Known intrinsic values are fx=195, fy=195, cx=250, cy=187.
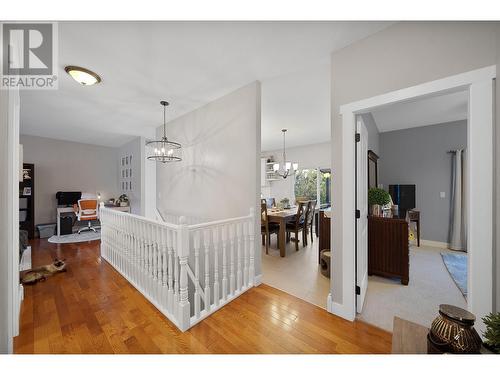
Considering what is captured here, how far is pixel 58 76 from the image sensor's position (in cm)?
238

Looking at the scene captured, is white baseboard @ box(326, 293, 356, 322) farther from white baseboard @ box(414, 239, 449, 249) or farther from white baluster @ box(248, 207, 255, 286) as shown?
white baseboard @ box(414, 239, 449, 249)

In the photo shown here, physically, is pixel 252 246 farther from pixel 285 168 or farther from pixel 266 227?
pixel 285 168

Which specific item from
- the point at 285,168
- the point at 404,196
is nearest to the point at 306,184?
the point at 285,168

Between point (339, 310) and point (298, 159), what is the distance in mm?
5228

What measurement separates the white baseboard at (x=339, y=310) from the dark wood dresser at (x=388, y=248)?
3.91 feet

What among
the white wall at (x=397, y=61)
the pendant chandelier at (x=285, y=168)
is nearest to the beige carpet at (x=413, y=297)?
the white wall at (x=397, y=61)

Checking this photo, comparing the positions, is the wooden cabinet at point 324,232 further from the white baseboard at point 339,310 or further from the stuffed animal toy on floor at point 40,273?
the stuffed animal toy on floor at point 40,273

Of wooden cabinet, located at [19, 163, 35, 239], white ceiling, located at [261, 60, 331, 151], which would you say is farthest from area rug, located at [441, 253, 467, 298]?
wooden cabinet, located at [19, 163, 35, 239]

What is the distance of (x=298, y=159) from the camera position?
6.58m

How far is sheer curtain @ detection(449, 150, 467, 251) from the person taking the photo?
12.3 ft

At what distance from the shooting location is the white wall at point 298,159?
5.95m
